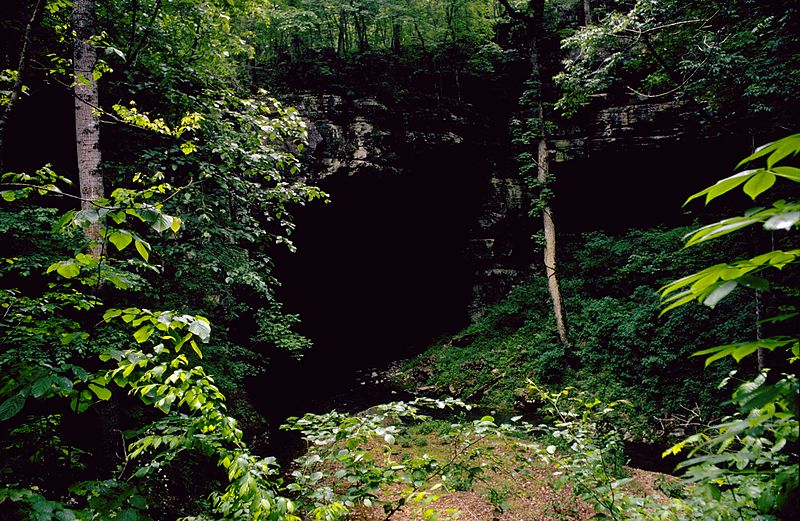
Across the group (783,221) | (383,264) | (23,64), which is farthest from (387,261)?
(783,221)

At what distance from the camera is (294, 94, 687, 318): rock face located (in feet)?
40.2

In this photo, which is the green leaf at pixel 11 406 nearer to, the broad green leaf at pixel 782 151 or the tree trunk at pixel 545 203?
the broad green leaf at pixel 782 151

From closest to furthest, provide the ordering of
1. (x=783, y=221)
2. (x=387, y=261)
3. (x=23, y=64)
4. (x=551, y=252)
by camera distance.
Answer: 1. (x=783, y=221)
2. (x=23, y=64)
3. (x=551, y=252)
4. (x=387, y=261)

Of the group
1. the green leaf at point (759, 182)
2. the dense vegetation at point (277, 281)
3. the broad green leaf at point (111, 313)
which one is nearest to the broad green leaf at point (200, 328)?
the dense vegetation at point (277, 281)

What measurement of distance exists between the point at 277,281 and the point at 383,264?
12914 mm

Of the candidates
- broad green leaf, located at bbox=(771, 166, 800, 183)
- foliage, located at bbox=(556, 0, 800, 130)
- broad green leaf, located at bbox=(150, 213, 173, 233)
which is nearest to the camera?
broad green leaf, located at bbox=(771, 166, 800, 183)

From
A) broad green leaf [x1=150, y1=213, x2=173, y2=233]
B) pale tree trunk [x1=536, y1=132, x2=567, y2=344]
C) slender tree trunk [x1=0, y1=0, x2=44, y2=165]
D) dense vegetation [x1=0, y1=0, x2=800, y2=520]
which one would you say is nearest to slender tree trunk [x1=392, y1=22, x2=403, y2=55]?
dense vegetation [x1=0, y1=0, x2=800, y2=520]

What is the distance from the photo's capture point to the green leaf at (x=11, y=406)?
45.9 inches

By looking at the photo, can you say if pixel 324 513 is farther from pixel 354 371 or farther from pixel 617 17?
pixel 354 371

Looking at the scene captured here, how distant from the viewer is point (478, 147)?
14.5 m

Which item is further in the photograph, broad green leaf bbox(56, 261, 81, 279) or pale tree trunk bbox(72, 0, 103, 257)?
pale tree trunk bbox(72, 0, 103, 257)

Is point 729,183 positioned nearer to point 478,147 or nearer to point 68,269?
point 68,269

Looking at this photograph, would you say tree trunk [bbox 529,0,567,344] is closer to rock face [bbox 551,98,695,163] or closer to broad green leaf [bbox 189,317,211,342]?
rock face [bbox 551,98,695,163]

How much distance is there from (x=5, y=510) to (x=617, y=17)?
32.5ft
